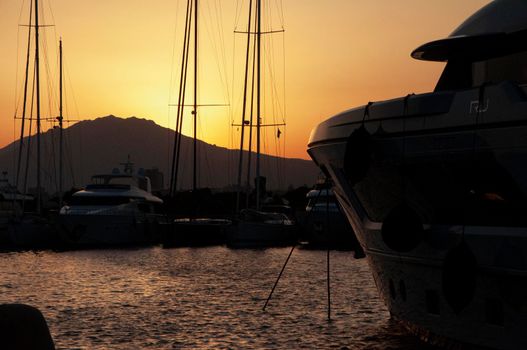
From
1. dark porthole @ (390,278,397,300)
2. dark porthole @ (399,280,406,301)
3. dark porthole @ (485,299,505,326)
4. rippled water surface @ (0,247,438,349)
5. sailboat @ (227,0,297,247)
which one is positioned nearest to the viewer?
dark porthole @ (485,299,505,326)

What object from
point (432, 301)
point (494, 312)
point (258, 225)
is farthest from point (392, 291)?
point (258, 225)

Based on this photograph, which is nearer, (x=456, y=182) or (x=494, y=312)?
(x=494, y=312)

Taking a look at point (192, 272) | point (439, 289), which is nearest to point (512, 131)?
point (439, 289)

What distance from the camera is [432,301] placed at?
1050cm

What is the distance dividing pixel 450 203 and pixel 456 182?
0.31m

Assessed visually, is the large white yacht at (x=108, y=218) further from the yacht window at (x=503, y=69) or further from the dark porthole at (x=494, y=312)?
the dark porthole at (x=494, y=312)

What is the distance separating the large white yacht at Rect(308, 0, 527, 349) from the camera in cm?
888

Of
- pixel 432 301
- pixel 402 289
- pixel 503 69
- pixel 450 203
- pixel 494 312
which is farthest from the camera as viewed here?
pixel 402 289

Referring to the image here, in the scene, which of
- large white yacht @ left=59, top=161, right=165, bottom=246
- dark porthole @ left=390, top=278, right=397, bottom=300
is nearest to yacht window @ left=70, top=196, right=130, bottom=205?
large white yacht @ left=59, top=161, right=165, bottom=246

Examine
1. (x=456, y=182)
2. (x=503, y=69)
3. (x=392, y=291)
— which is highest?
(x=503, y=69)

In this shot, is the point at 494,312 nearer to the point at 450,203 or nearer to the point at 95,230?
the point at 450,203

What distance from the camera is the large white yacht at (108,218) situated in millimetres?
41031

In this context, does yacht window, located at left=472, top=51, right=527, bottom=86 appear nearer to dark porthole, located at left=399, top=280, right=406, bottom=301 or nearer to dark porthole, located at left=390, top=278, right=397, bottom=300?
dark porthole, located at left=399, top=280, right=406, bottom=301

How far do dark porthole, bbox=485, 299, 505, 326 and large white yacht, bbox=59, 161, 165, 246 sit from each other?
33.3 m
